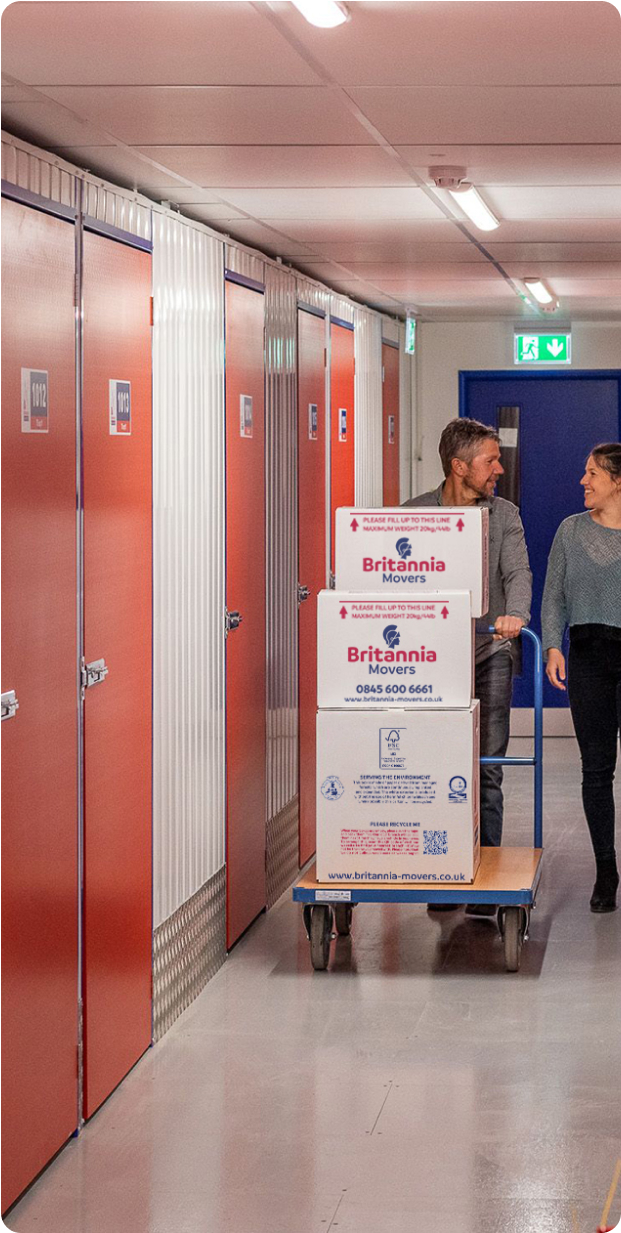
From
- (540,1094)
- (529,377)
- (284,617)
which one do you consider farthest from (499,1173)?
(529,377)

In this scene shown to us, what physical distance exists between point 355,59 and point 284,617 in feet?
12.3

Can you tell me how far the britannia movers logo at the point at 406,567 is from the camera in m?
5.47

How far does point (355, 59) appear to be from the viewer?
10.6ft

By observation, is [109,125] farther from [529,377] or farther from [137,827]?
[529,377]

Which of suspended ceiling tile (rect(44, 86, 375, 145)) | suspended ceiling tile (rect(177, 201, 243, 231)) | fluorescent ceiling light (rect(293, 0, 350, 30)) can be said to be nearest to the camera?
fluorescent ceiling light (rect(293, 0, 350, 30))

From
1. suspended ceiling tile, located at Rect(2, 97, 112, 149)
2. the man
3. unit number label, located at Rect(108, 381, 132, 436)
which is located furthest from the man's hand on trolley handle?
suspended ceiling tile, located at Rect(2, 97, 112, 149)

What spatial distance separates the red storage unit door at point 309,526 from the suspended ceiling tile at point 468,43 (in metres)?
3.75

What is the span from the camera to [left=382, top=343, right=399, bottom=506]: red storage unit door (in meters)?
9.68

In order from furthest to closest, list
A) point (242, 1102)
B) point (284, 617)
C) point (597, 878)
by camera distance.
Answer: point (284, 617), point (597, 878), point (242, 1102)

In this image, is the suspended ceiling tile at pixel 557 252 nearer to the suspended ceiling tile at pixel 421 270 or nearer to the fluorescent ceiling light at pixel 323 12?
the suspended ceiling tile at pixel 421 270

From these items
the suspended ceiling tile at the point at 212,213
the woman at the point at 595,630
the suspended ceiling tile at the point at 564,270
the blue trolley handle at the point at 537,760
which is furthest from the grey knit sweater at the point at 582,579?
the suspended ceiling tile at the point at 212,213

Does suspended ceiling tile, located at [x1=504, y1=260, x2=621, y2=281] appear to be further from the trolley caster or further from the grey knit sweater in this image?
the trolley caster

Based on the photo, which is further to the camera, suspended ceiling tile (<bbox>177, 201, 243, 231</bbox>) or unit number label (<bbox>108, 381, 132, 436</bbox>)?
suspended ceiling tile (<bbox>177, 201, 243, 231</bbox>)

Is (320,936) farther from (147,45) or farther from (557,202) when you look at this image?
(147,45)
